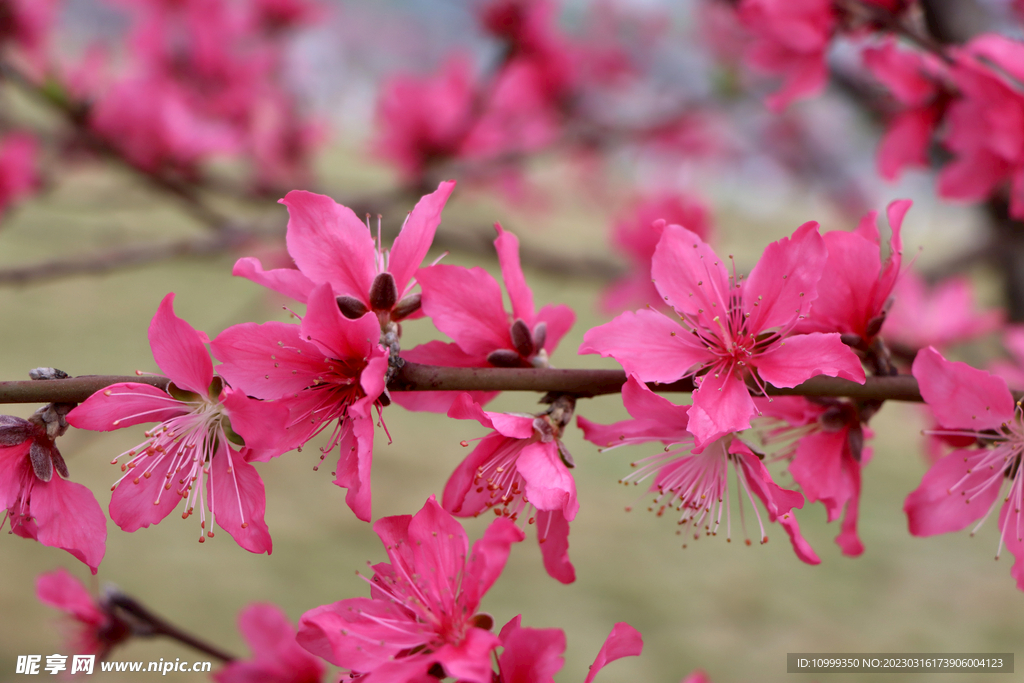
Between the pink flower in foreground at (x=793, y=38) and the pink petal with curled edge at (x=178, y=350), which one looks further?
the pink flower in foreground at (x=793, y=38)

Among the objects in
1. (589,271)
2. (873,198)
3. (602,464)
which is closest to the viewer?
(589,271)

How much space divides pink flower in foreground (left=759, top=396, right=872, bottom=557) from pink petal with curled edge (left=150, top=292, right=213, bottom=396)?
0.35 meters

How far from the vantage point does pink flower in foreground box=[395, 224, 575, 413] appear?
0.44m

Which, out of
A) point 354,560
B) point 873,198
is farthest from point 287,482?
point 873,198

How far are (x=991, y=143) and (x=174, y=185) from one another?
1.24 metres

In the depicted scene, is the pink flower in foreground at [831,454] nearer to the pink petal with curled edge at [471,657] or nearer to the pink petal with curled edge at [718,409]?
the pink petal with curled edge at [718,409]

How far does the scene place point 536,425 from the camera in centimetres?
42

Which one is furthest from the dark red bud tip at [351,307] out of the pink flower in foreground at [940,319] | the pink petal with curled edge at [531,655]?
the pink flower in foreground at [940,319]

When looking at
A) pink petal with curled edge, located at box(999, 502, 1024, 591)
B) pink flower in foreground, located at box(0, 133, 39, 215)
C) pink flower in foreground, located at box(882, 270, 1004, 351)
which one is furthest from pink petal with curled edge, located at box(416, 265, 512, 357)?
pink flower in foreground, located at box(0, 133, 39, 215)

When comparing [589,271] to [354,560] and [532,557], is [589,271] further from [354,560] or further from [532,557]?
[354,560]

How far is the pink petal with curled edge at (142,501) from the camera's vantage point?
1.45ft

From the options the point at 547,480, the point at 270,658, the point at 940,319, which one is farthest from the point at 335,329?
the point at 940,319

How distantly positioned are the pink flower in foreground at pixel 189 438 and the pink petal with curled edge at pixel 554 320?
0.18 meters

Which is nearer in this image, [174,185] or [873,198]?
[174,185]
